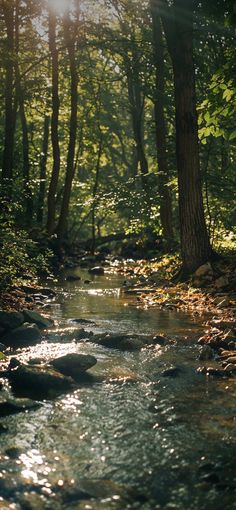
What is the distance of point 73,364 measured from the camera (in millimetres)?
7270

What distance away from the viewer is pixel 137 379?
697 centimetres

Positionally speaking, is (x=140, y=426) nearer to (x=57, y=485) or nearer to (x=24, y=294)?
(x=57, y=485)

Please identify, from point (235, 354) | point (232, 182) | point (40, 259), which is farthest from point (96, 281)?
point (235, 354)

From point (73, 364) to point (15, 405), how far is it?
57.3 inches

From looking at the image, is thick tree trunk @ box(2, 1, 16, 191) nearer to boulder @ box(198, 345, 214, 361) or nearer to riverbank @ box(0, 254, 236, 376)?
riverbank @ box(0, 254, 236, 376)

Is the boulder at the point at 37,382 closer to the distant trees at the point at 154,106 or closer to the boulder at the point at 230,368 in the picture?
the boulder at the point at 230,368

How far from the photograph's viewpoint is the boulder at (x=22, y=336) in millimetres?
8896

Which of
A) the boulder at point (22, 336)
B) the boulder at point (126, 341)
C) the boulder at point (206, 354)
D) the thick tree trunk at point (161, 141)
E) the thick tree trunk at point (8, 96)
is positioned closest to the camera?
the boulder at point (206, 354)

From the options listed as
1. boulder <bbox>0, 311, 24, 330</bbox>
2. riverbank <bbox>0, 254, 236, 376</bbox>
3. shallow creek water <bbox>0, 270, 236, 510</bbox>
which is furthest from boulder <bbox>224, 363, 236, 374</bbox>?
boulder <bbox>0, 311, 24, 330</bbox>

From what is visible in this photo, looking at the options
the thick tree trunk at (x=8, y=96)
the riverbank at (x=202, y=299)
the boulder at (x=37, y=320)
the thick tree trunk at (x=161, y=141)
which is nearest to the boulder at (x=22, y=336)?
the boulder at (x=37, y=320)

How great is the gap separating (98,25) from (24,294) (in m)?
16.1

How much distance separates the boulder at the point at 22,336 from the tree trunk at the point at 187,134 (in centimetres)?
594

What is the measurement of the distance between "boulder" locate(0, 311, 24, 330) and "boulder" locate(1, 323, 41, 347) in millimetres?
311

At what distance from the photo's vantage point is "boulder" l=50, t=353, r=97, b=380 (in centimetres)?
719
